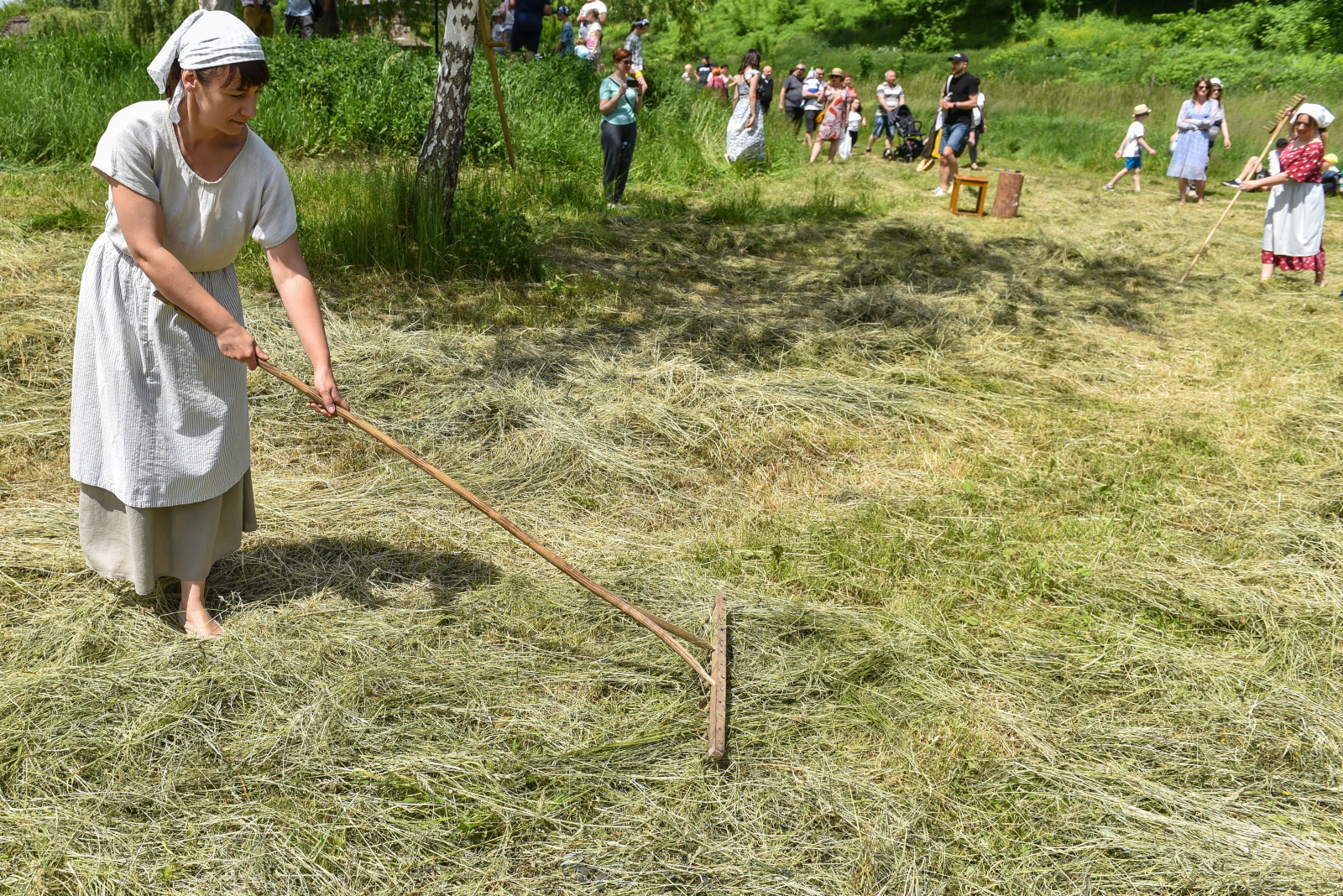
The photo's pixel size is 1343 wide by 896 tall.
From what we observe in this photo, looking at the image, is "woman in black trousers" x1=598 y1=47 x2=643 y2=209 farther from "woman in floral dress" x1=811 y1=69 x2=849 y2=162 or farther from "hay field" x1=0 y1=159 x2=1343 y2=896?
"woman in floral dress" x1=811 y1=69 x2=849 y2=162

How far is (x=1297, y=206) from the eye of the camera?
26.0 ft

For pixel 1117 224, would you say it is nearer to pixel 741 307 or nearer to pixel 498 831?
pixel 741 307

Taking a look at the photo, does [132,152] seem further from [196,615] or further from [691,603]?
[691,603]

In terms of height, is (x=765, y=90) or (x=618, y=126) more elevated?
(x=765, y=90)

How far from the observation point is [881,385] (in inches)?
201

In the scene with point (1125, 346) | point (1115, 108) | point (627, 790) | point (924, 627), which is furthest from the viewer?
point (1115, 108)

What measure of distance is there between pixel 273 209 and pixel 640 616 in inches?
58.0

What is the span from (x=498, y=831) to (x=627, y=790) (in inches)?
13.1

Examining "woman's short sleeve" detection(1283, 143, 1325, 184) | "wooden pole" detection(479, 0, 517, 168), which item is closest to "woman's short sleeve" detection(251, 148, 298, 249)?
"wooden pole" detection(479, 0, 517, 168)

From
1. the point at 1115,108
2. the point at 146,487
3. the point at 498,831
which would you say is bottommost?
the point at 498,831

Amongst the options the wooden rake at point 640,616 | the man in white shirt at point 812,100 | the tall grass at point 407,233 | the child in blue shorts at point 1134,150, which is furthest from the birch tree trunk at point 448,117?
the man in white shirt at point 812,100

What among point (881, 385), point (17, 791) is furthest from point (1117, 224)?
point (17, 791)

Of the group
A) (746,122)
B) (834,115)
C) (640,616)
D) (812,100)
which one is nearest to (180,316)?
(640,616)

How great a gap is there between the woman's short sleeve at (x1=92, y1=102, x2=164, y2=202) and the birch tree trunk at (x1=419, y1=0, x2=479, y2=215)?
4074 millimetres
